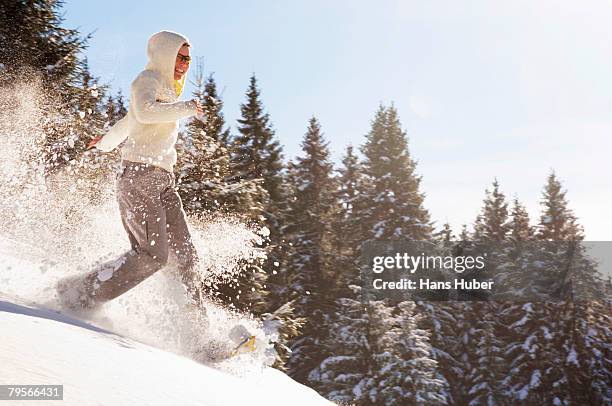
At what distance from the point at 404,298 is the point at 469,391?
7.94 m

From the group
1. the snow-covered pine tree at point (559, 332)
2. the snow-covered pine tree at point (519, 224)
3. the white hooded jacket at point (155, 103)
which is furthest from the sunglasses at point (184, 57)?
the snow-covered pine tree at point (519, 224)

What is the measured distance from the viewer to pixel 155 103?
12.6ft

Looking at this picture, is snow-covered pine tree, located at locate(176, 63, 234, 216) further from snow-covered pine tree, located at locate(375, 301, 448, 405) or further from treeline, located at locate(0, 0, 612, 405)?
snow-covered pine tree, located at locate(375, 301, 448, 405)

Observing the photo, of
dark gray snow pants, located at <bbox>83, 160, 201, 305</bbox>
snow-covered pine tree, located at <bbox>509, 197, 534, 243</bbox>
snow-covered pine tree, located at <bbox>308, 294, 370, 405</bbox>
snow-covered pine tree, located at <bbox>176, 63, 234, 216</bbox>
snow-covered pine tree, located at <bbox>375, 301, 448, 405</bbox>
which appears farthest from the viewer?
snow-covered pine tree, located at <bbox>509, 197, 534, 243</bbox>

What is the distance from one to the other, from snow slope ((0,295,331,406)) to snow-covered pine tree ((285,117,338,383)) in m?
21.8

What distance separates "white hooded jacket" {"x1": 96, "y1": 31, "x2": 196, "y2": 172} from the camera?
3895mm

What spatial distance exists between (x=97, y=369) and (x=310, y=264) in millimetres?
25294

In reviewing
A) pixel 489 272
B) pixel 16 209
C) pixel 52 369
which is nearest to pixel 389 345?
pixel 489 272

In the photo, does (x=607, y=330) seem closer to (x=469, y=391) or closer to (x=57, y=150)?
(x=469, y=391)

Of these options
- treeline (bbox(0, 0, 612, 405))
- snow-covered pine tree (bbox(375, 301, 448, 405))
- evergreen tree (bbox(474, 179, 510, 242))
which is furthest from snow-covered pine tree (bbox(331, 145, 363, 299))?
evergreen tree (bbox(474, 179, 510, 242))

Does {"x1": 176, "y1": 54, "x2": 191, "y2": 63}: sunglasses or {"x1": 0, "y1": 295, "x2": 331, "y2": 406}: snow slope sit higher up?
{"x1": 176, "y1": 54, "x2": 191, "y2": 63}: sunglasses

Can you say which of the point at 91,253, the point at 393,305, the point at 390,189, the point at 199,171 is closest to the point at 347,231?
the point at 390,189

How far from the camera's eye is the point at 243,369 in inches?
152

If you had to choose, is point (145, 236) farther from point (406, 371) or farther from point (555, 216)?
point (555, 216)
